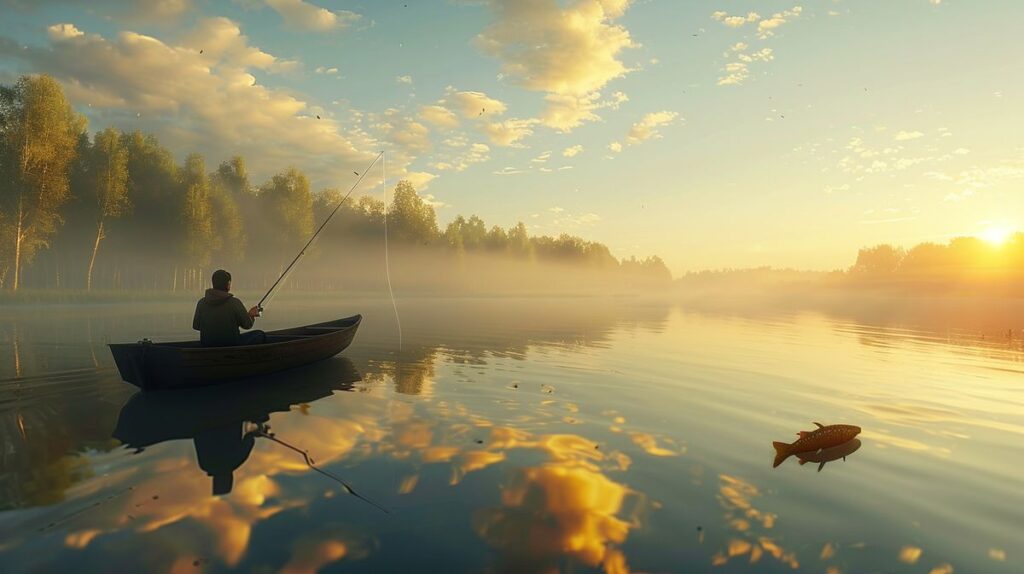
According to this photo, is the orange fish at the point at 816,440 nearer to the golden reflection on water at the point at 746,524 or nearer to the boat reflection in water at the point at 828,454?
the boat reflection in water at the point at 828,454

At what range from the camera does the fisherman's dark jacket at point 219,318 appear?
1256cm

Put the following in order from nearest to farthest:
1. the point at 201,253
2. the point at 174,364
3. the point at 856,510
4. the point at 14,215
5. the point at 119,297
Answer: the point at 856,510 < the point at 174,364 < the point at 14,215 < the point at 119,297 < the point at 201,253

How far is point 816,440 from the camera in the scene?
846 cm

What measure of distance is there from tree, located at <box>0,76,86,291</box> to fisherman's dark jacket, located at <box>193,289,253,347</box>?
142 ft

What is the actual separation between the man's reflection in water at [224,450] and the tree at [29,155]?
4759 centimetres

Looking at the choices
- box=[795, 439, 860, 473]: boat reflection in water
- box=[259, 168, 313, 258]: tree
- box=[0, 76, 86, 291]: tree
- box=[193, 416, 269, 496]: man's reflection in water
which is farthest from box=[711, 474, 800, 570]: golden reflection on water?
box=[259, 168, 313, 258]: tree

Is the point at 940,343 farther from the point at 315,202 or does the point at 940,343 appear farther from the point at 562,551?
the point at 315,202

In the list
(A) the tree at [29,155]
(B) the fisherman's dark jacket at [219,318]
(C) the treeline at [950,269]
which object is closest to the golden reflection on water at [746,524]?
(B) the fisherman's dark jacket at [219,318]

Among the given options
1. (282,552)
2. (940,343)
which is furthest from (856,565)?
(940,343)

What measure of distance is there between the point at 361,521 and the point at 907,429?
11.6 metres

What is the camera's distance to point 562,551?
5.20 m

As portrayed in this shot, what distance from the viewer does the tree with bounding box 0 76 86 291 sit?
132 feet

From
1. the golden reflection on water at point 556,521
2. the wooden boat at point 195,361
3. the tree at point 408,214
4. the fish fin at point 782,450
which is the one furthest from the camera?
the tree at point 408,214

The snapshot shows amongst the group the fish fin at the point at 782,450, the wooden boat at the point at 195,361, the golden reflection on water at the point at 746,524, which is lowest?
the golden reflection on water at the point at 746,524
